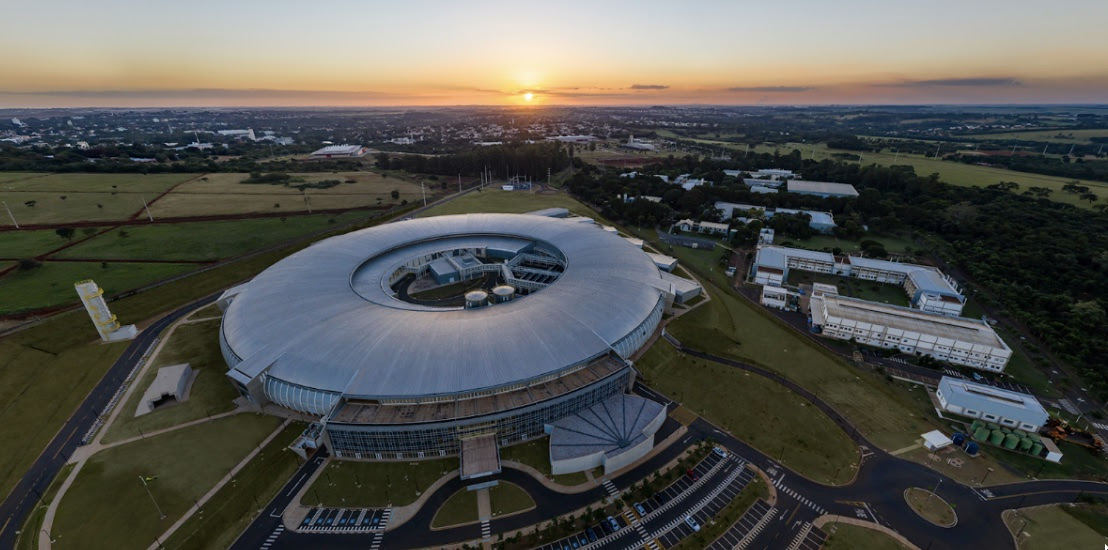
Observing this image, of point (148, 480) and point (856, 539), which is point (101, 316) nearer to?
point (148, 480)

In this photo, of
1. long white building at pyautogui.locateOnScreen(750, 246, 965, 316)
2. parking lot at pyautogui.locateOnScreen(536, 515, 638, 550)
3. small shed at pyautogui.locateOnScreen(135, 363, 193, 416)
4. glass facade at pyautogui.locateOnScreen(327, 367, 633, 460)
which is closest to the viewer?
parking lot at pyautogui.locateOnScreen(536, 515, 638, 550)

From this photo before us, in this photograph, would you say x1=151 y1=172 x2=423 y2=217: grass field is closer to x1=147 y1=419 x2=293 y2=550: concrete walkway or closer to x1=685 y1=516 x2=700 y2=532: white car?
x1=147 y1=419 x2=293 y2=550: concrete walkway

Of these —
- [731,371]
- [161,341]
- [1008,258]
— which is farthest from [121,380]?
[1008,258]

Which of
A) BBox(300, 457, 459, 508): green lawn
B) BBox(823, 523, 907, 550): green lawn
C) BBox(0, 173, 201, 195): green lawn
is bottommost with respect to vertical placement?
BBox(823, 523, 907, 550): green lawn

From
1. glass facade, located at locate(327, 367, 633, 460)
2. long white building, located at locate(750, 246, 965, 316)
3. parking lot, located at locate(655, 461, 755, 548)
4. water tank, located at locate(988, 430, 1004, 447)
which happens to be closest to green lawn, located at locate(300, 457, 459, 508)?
glass facade, located at locate(327, 367, 633, 460)

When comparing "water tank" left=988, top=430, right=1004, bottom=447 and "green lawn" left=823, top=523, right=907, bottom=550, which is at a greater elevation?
"water tank" left=988, top=430, right=1004, bottom=447

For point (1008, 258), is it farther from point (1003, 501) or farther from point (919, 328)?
point (1003, 501)

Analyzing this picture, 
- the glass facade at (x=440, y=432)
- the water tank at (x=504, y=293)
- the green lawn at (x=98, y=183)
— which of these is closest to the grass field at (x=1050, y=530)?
the glass facade at (x=440, y=432)

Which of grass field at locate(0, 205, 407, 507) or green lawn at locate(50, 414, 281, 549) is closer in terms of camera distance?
green lawn at locate(50, 414, 281, 549)
